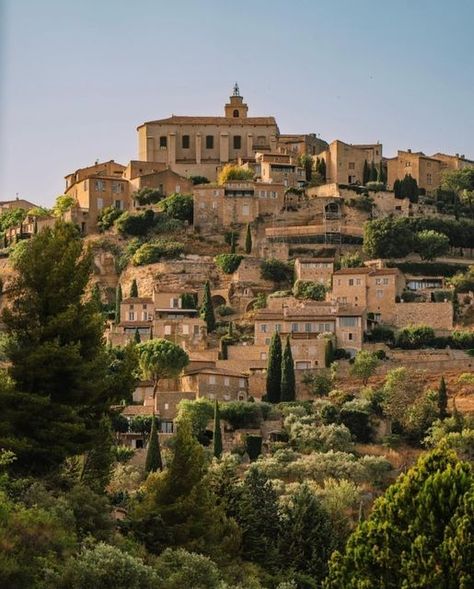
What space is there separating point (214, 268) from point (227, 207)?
5.33m

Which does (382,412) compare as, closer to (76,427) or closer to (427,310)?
(427,310)

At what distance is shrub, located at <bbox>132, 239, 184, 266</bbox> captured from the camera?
270ft

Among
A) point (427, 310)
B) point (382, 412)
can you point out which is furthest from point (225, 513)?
point (427, 310)

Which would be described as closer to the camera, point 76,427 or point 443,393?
point 76,427

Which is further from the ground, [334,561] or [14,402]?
[14,402]

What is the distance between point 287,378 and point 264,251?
1591 centimetres

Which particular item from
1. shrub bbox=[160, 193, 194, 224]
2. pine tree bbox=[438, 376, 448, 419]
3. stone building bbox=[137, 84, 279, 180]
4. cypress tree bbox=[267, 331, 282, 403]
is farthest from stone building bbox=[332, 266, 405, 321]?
stone building bbox=[137, 84, 279, 180]

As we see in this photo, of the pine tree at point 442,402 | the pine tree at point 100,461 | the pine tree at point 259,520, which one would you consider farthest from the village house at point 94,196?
the pine tree at point 100,461

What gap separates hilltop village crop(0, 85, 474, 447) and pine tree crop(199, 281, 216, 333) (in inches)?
4.6

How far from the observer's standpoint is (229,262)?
8019cm

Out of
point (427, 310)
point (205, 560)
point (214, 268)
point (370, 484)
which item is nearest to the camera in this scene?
point (205, 560)

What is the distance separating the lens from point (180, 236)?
84938mm

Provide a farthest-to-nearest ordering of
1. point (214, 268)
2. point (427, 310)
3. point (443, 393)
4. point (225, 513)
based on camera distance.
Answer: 1. point (214, 268)
2. point (427, 310)
3. point (443, 393)
4. point (225, 513)

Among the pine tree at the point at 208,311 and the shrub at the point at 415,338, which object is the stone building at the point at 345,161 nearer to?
the pine tree at the point at 208,311
